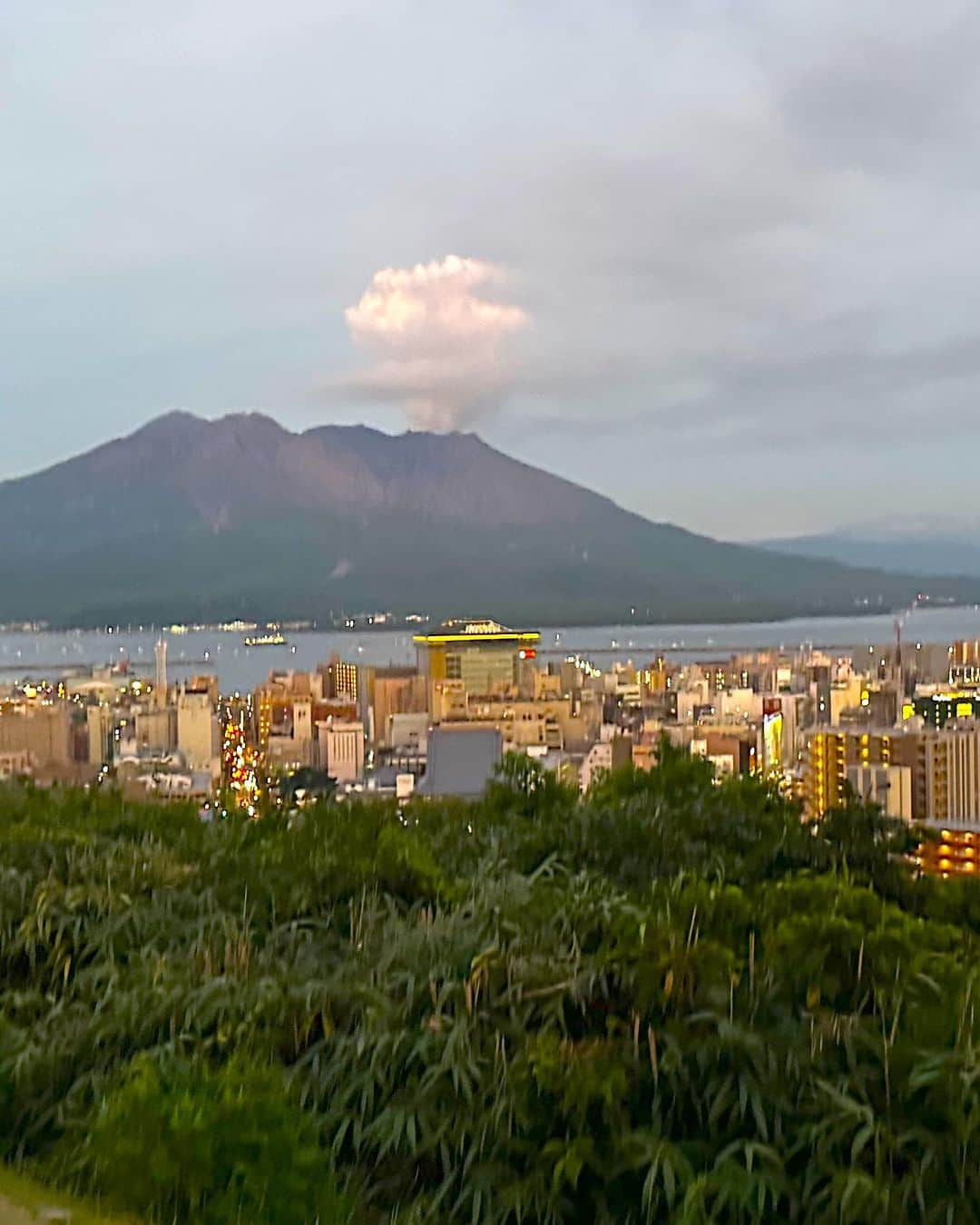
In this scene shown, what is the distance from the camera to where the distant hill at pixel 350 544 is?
134ft

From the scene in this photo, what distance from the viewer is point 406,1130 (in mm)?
1913

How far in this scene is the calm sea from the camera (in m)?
23.8

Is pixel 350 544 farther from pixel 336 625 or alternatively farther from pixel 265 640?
pixel 265 640

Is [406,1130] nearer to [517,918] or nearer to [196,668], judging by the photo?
[517,918]

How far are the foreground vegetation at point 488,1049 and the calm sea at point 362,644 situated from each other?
50.2 ft

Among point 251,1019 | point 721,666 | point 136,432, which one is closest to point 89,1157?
point 251,1019

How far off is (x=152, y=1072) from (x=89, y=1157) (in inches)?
5.7

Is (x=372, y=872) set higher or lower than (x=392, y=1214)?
higher

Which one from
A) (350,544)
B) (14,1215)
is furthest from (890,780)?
(350,544)

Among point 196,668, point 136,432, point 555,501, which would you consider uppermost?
point 136,432

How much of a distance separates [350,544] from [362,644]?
70.6 feet

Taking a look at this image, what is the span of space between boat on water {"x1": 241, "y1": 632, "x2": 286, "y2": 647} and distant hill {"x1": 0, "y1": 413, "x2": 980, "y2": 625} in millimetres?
4108

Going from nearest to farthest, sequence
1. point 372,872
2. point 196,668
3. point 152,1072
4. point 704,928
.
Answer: point 152,1072 < point 704,928 < point 372,872 < point 196,668

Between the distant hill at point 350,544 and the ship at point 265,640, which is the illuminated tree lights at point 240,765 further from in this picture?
the distant hill at point 350,544
